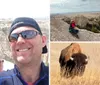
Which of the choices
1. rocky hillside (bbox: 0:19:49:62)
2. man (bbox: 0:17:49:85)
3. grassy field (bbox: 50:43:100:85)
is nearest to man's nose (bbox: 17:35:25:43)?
man (bbox: 0:17:49:85)

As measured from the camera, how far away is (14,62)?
2.00 metres

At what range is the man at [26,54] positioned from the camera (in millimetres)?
1959

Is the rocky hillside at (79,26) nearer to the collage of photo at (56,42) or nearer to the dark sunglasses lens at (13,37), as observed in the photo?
the collage of photo at (56,42)

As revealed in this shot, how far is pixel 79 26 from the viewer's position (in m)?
1.95

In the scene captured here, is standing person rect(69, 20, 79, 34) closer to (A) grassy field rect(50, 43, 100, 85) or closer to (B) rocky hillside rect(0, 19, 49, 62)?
(A) grassy field rect(50, 43, 100, 85)

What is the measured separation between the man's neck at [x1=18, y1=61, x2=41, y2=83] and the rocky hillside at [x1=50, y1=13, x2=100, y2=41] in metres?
0.28

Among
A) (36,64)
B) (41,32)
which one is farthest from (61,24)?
(36,64)

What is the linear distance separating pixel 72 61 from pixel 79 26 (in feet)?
0.85

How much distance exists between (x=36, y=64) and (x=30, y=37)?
0.21 m

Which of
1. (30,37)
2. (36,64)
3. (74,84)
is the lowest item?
(74,84)

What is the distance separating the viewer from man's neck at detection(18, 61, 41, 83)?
6.56 feet

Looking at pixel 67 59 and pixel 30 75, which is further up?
pixel 67 59

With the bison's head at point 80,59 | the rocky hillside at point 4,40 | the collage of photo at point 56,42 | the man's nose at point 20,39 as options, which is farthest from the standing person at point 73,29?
the rocky hillside at point 4,40

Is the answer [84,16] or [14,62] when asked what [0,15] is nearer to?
[14,62]
